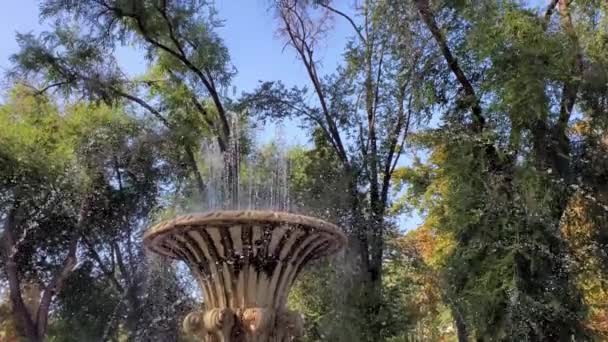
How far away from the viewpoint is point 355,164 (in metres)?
10.1

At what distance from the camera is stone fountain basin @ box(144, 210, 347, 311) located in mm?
4531

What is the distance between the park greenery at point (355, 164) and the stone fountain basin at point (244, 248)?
3.97 m

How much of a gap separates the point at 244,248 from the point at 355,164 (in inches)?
224

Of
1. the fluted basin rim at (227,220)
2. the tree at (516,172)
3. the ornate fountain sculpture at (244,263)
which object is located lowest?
the ornate fountain sculpture at (244,263)

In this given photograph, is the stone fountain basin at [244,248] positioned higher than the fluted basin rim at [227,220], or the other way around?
the fluted basin rim at [227,220]

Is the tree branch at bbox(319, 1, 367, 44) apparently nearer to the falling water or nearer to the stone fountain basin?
the falling water

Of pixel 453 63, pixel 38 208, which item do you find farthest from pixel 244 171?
pixel 453 63

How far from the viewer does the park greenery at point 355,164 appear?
27.0ft

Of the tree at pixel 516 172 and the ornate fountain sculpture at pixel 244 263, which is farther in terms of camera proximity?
the tree at pixel 516 172

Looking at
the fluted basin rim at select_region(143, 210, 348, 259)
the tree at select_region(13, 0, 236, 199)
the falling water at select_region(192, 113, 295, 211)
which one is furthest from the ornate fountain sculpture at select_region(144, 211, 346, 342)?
the tree at select_region(13, 0, 236, 199)

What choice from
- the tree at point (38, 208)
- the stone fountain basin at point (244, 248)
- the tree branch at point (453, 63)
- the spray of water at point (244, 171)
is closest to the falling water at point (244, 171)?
the spray of water at point (244, 171)

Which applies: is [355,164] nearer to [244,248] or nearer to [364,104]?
[364,104]

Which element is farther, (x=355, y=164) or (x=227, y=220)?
(x=355, y=164)

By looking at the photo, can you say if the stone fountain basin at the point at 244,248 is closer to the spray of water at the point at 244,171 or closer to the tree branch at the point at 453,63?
the spray of water at the point at 244,171
